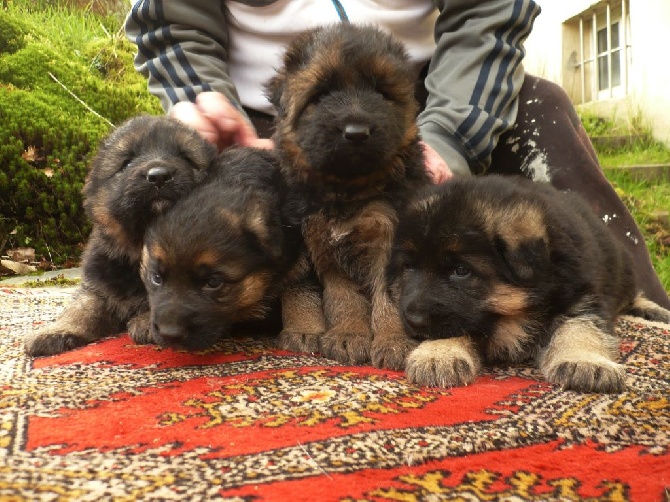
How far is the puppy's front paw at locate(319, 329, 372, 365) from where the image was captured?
9.75 feet

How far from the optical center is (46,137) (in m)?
7.62

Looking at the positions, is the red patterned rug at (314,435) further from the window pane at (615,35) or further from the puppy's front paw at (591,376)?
the window pane at (615,35)

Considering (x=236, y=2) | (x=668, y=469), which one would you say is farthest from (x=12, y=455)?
(x=236, y=2)

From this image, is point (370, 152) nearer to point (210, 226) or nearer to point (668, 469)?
point (210, 226)

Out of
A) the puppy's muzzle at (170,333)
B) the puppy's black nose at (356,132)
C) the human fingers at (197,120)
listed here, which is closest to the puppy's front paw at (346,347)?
the puppy's muzzle at (170,333)

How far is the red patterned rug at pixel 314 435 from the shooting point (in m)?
1.62

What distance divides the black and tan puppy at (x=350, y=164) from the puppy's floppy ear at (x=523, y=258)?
0.55 m

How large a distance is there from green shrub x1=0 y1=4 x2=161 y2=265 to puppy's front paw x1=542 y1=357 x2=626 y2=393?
5.37 metres

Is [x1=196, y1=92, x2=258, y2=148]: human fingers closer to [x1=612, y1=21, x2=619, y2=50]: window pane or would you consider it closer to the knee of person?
the knee of person

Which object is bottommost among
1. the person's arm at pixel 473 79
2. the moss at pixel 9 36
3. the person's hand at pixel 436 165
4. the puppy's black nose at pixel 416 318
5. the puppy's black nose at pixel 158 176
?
the puppy's black nose at pixel 416 318

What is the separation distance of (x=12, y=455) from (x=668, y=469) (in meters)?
1.76

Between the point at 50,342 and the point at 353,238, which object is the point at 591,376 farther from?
the point at 50,342

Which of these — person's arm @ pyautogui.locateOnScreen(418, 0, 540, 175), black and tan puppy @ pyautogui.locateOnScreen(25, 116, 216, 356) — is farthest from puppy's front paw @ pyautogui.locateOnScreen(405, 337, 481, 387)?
person's arm @ pyautogui.locateOnScreen(418, 0, 540, 175)

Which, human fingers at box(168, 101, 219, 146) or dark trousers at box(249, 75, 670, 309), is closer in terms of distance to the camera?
human fingers at box(168, 101, 219, 146)
